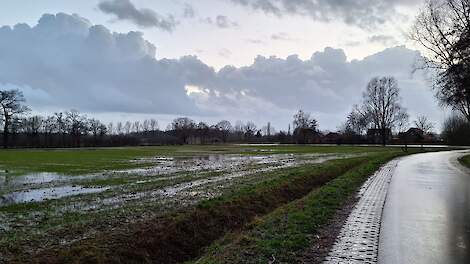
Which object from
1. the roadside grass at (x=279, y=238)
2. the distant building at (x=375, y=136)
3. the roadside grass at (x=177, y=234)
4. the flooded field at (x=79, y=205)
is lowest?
the roadside grass at (x=177, y=234)

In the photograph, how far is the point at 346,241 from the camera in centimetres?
896

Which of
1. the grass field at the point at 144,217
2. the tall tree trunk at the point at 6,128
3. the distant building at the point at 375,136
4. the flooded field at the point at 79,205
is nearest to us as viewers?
the grass field at the point at 144,217

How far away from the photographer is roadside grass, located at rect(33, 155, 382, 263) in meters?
9.52

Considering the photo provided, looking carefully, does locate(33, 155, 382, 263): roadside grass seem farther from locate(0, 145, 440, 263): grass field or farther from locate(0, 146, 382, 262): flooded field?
locate(0, 146, 382, 262): flooded field

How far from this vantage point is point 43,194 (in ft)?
63.2

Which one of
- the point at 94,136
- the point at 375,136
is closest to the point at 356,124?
the point at 375,136

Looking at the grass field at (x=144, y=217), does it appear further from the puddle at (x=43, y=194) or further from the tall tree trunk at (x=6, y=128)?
the tall tree trunk at (x=6, y=128)

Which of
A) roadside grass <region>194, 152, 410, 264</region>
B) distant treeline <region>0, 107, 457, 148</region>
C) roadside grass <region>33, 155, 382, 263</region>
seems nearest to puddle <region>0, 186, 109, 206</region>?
roadside grass <region>33, 155, 382, 263</region>

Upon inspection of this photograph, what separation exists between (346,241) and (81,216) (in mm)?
8616

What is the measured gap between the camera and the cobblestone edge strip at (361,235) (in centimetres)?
770

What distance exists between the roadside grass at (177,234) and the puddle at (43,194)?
24.2 feet

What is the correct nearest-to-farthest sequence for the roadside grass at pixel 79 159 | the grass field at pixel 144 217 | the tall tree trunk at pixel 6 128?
the grass field at pixel 144 217, the roadside grass at pixel 79 159, the tall tree trunk at pixel 6 128

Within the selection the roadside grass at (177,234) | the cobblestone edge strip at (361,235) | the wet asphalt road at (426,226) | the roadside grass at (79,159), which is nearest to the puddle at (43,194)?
the roadside grass at (177,234)

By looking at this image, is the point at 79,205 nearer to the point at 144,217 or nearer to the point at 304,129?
the point at 144,217
